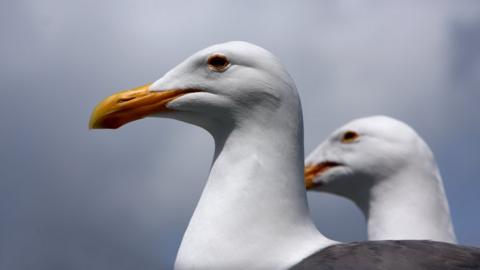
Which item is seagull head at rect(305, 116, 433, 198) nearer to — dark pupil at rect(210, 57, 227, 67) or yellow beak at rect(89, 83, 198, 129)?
dark pupil at rect(210, 57, 227, 67)

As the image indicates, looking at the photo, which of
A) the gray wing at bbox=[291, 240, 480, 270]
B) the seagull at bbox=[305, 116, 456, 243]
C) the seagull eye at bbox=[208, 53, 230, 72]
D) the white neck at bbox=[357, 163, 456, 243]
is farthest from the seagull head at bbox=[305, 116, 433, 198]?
the gray wing at bbox=[291, 240, 480, 270]

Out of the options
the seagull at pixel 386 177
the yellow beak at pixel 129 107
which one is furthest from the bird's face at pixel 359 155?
the yellow beak at pixel 129 107

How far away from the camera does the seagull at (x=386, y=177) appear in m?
7.52

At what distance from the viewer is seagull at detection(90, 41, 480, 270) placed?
4738 mm

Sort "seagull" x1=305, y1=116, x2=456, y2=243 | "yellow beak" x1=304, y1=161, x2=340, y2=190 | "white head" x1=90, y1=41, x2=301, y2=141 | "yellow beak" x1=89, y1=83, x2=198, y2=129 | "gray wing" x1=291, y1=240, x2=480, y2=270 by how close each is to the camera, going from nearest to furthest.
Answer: "gray wing" x1=291, y1=240, x2=480, y2=270
"white head" x1=90, y1=41, x2=301, y2=141
"yellow beak" x1=89, y1=83, x2=198, y2=129
"seagull" x1=305, y1=116, x2=456, y2=243
"yellow beak" x1=304, y1=161, x2=340, y2=190

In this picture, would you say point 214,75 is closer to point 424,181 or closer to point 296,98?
point 296,98

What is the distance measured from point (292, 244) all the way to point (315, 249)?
0.44ft

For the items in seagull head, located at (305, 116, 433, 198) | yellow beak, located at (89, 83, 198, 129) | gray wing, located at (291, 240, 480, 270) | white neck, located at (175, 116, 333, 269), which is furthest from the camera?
seagull head, located at (305, 116, 433, 198)

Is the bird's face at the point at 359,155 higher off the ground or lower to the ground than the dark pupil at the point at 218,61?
lower

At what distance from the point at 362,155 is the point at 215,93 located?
338 centimetres

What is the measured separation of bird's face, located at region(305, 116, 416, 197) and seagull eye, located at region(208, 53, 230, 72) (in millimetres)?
3148

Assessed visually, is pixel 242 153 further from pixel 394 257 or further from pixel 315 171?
pixel 315 171

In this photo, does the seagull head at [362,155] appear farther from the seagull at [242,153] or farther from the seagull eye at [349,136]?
the seagull at [242,153]

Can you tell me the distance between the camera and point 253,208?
4910mm
